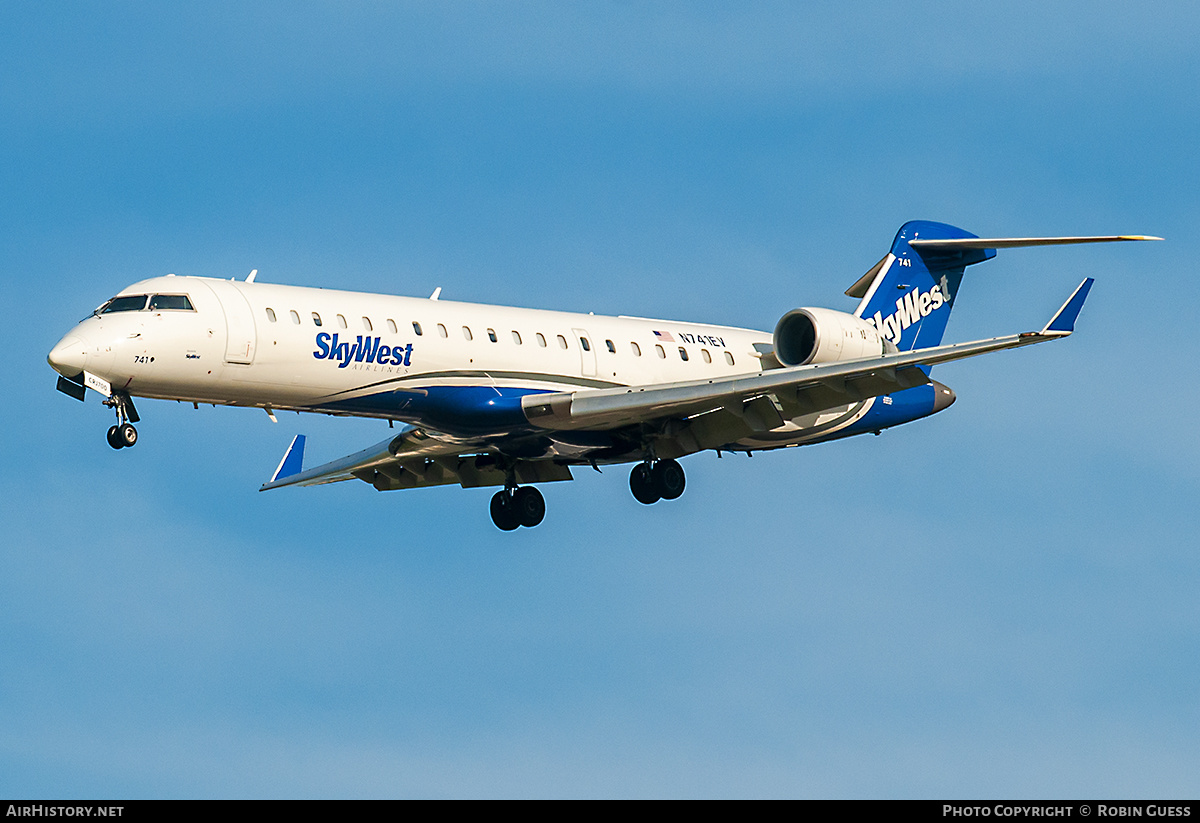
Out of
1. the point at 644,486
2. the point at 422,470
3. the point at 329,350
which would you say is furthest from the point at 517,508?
the point at 329,350

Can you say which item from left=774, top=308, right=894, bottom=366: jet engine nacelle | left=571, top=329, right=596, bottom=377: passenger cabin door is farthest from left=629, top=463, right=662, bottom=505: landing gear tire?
left=774, top=308, right=894, bottom=366: jet engine nacelle

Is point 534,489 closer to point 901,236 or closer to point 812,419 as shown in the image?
point 812,419

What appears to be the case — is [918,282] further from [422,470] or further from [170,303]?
[170,303]

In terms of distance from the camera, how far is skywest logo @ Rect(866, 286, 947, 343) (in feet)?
112

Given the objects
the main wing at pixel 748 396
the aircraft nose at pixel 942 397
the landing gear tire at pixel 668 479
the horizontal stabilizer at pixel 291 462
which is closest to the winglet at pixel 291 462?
the horizontal stabilizer at pixel 291 462

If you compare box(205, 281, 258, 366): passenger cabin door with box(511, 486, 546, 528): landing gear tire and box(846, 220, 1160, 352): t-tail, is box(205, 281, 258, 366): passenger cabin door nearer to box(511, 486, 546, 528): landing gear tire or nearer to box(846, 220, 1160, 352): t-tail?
box(511, 486, 546, 528): landing gear tire

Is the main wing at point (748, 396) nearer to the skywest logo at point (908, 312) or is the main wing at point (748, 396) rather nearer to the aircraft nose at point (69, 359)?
the skywest logo at point (908, 312)

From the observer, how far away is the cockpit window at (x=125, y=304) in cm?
2647

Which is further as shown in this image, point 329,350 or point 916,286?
point 916,286

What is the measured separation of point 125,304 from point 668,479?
395 inches

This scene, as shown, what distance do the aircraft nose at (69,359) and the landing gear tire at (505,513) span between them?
9771mm

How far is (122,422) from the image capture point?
85.6 feet

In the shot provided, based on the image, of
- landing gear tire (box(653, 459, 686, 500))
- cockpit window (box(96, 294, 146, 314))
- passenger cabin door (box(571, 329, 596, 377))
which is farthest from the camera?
landing gear tire (box(653, 459, 686, 500))
